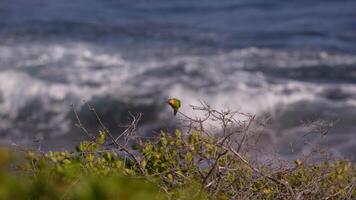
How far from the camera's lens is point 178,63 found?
35.0 feet

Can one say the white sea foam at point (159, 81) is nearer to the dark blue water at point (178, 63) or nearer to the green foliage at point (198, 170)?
the dark blue water at point (178, 63)

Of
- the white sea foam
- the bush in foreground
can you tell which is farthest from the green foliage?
the white sea foam

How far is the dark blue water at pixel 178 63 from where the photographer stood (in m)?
8.95

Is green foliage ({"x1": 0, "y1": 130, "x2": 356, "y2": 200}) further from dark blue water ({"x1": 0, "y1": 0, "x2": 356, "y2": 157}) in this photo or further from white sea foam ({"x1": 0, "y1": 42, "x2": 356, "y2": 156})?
white sea foam ({"x1": 0, "y1": 42, "x2": 356, "y2": 156})

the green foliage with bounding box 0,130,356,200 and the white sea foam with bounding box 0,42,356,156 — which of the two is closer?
the green foliage with bounding box 0,130,356,200

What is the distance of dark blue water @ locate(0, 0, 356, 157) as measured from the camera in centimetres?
895

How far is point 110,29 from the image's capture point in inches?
531

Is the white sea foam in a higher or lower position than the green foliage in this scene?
lower

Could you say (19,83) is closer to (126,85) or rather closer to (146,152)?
(126,85)

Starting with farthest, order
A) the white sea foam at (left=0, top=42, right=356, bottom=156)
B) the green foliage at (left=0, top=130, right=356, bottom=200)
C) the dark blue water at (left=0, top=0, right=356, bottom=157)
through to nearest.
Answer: the white sea foam at (left=0, top=42, right=356, bottom=156) → the dark blue water at (left=0, top=0, right=356, bottom=157) → the green foliage at (left=0, top=130, right=356, bottom=200)

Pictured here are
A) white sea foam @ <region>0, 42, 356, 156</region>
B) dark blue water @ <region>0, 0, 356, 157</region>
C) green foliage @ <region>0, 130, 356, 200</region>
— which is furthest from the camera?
white sea foam @ <region>0, 42, 356, 156</region>

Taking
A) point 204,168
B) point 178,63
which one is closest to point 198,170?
point 204,168

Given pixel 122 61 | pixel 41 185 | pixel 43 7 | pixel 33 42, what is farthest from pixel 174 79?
Answer: pixel 41 185

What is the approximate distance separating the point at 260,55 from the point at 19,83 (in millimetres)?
3503
